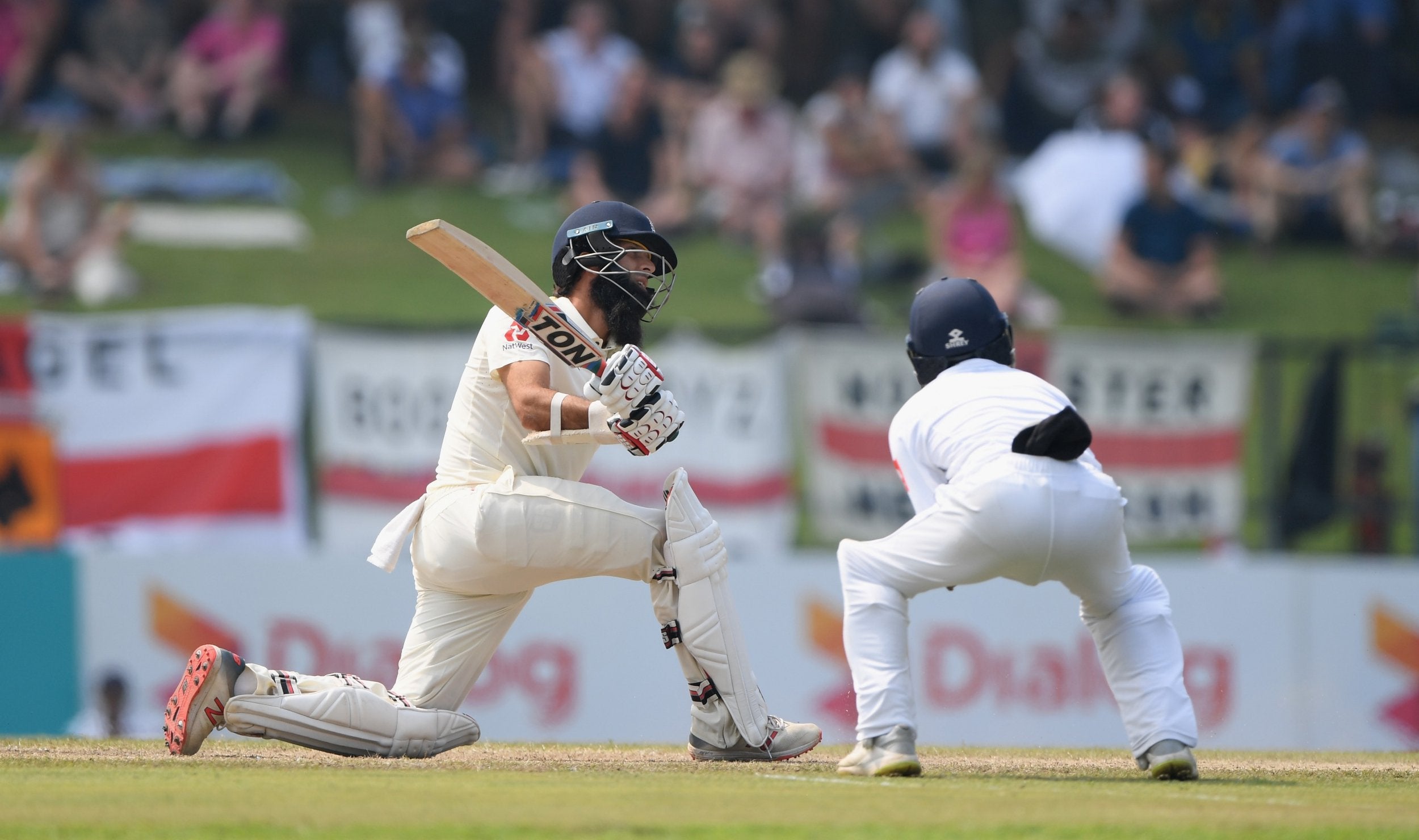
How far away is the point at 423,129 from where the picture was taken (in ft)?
53.4

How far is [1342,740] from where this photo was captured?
10.6 metres

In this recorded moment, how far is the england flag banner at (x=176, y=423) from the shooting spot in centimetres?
1035

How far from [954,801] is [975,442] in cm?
123

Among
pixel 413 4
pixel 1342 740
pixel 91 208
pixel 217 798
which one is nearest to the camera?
pixel 217 798

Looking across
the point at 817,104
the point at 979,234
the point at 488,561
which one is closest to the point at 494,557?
the point at 488,561

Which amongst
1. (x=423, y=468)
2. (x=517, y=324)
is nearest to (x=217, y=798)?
(x=517, y=324)

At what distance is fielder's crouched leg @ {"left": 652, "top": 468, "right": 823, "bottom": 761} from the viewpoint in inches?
229

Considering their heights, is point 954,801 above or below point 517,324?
below

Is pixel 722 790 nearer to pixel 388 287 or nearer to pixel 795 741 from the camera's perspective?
pixel 795 741

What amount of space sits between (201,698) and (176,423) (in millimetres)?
5265

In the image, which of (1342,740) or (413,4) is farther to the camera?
(413,4)

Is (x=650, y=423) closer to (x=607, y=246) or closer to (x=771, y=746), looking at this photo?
(x=607, y=246)

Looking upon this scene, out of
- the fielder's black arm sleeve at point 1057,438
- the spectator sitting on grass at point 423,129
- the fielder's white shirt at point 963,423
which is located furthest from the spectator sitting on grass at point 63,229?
→ the fielder's black arm sleeve at point 1057,438

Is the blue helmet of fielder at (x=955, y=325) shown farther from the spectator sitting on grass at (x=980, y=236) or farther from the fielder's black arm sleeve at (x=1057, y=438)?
the spectator sitting on grass at (x=980, y=236)
